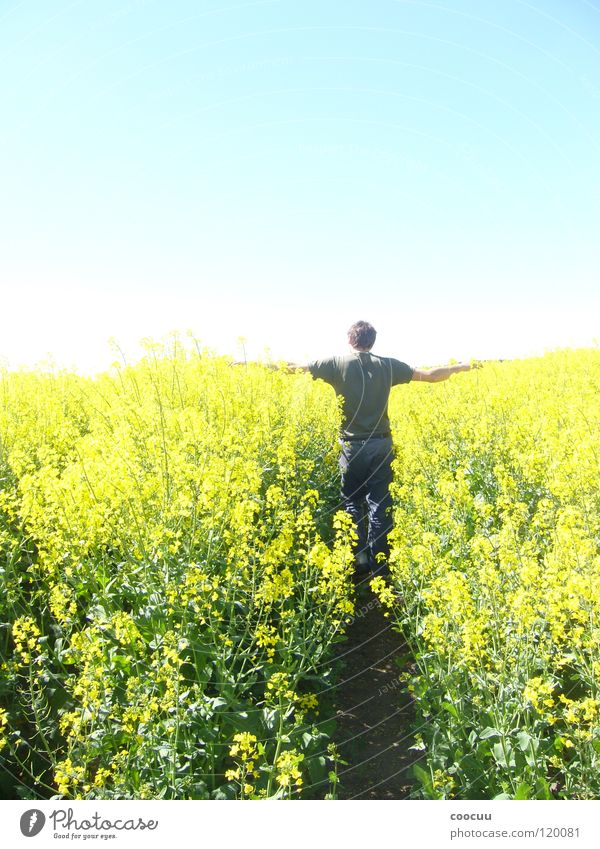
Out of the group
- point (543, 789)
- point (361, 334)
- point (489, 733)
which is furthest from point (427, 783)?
point (361, 334)

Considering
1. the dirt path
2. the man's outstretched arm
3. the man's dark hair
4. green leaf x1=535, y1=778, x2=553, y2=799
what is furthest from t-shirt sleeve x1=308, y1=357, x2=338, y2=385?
green leaf x1=535, y1=778, x2=553, y2=799

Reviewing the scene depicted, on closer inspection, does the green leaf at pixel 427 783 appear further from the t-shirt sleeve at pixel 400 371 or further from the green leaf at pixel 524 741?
the t-shirt sleeve at pixel 400 371

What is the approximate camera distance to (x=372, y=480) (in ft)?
16.9

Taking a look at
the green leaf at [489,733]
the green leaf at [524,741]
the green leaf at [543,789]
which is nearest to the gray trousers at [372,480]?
the green leaf at [489,733]

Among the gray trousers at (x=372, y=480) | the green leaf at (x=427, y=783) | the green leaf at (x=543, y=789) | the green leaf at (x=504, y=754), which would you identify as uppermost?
the gray trousers at (x=372, y=480)

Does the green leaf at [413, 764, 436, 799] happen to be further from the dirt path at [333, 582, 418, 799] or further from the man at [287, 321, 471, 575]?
the man at [287, 321, 471, 575]

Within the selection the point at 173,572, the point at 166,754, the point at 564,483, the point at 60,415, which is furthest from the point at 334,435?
the point at 166,754

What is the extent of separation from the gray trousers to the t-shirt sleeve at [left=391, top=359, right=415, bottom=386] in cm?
55

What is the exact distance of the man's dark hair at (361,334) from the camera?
16.4 feet

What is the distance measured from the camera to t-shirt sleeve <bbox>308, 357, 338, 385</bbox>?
500 centimetres

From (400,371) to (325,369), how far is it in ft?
2.16

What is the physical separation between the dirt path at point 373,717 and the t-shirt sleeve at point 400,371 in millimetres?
2048

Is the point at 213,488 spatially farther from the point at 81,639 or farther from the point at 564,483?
the point at 564,483

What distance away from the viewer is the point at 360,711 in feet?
10.4
